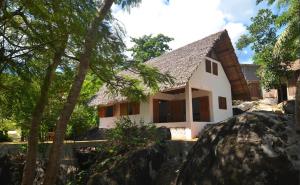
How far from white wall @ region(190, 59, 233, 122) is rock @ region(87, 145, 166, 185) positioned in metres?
8.44

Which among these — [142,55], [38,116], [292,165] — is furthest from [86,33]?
[142,55]

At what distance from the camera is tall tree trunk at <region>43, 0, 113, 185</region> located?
620 centimetres

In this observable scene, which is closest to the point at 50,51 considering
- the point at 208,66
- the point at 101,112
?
the point at 208,66

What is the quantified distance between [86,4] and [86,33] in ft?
2.28

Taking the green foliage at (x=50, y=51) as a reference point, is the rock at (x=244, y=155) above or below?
below

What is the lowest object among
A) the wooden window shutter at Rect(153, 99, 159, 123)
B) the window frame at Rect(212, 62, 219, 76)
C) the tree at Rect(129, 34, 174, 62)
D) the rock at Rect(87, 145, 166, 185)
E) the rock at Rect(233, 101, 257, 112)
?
the rock at Rect(87, 145, 166, 185)

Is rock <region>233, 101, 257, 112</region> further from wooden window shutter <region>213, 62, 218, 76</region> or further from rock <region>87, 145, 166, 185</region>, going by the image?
rock <region>87, 145, 166, 185</region>

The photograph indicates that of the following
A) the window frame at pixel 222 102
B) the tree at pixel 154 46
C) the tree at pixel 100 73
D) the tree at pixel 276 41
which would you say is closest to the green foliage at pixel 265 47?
the tree at pixel 276 41

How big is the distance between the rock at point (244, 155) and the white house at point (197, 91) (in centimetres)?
1023

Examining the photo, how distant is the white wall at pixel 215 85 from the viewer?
649 inches

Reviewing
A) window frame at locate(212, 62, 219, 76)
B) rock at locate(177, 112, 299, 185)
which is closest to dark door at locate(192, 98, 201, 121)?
window frame at locate(212, 62, 219, 76)

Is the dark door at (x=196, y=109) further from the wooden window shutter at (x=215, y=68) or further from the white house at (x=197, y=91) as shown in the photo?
the wooden window shutter at (x=215, y=68)

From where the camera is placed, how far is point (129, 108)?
61.4 ft

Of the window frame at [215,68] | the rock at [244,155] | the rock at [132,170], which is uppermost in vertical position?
the window frame at [215,68]
